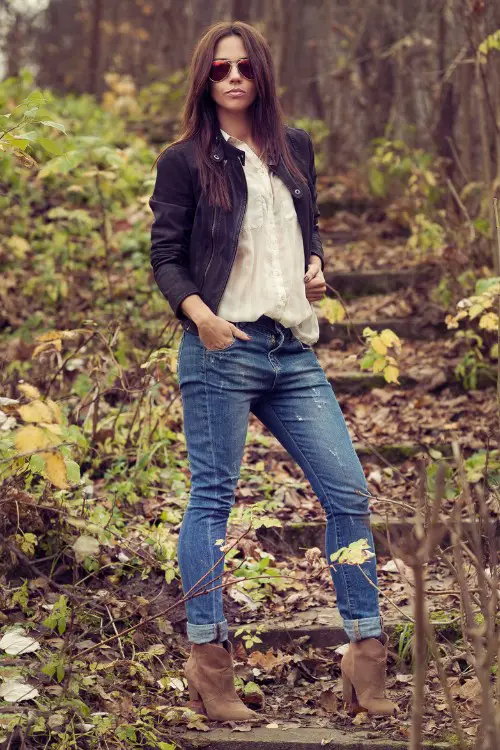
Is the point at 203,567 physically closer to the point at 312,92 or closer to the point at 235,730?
the point at 235,730

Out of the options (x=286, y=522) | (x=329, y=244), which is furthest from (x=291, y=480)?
(x=329, y=244)

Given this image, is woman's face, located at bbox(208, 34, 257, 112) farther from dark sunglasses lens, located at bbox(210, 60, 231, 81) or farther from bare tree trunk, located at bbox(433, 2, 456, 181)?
bare tree trunk, located at bbox(433, 2, 456, 181)

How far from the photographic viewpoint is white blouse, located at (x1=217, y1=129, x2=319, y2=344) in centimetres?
313

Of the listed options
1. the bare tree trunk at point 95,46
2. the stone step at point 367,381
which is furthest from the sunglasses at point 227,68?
the bare tree trunk at point 95,46

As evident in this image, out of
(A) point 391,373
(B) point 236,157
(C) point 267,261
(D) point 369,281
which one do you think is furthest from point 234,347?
(D) point 369,281

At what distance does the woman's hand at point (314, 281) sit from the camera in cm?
329

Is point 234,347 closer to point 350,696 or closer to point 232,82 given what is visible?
point 232,82

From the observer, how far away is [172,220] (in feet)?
10.3

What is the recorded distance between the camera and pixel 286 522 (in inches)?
180

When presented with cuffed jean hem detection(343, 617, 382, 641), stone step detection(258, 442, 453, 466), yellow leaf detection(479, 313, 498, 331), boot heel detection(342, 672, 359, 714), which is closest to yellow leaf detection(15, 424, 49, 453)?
cuffed jean hem detection(343, 617, 382, 641)

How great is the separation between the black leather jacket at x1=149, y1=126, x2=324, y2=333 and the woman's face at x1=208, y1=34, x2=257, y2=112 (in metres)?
0.12

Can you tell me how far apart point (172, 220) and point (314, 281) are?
53cm

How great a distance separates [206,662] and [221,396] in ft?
2.85

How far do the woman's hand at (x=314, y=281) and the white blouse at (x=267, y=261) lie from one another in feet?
0.09
